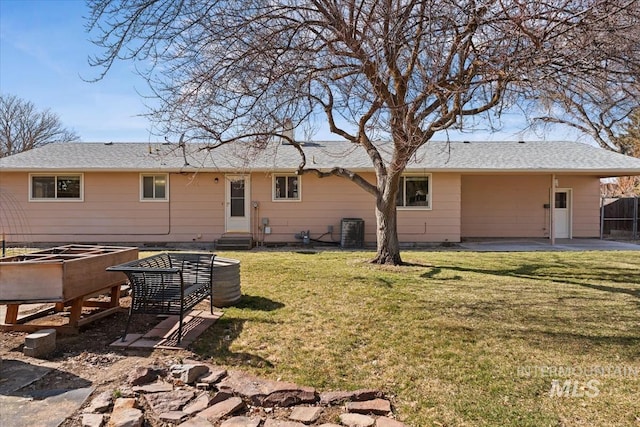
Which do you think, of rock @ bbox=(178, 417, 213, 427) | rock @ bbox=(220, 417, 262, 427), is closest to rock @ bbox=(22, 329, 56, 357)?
rock @ bbox=(178, 417, 213, 427)

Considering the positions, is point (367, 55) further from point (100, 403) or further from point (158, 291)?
point (100, 403)

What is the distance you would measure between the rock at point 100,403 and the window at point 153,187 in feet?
36.2

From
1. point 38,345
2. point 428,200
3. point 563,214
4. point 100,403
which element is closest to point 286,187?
point 428,200

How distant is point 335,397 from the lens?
10.1 feet

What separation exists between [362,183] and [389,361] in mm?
5579

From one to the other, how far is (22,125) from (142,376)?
35071 mm

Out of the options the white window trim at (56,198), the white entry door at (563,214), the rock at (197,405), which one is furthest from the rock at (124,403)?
the white entry door at (563,214)

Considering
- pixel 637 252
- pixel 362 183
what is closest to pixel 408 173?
pixel 362 183

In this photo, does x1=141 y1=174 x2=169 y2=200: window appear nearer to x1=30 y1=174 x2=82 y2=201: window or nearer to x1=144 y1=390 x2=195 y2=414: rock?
x1=30 y1=174 x2=82 y2=201: window

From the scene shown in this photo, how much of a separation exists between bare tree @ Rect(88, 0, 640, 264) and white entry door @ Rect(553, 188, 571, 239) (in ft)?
32.0

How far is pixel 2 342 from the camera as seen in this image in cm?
414

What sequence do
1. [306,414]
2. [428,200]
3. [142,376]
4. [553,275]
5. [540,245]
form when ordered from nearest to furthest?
1. [306,414]
2. [142,376]
3. [553,275]
4. [540,245]
5. [428,200]

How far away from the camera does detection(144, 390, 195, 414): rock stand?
2885 mm

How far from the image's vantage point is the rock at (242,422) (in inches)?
106
